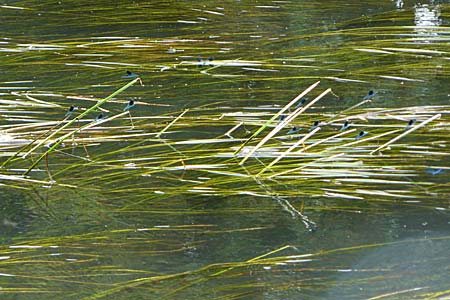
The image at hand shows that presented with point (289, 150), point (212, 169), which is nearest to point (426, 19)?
point (289, 150)

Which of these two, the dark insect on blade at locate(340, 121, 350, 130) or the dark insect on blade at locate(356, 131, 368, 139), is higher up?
the dark insect on blade at locate(340, 121, 350, 130)

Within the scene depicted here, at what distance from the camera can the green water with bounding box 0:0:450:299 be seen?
8.46 ft

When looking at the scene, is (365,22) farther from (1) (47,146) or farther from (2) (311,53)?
(1) (47,146)

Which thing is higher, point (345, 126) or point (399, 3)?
point (399, 3)

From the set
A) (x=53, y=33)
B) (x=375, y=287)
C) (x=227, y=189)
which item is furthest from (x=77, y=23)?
(x=375, y=287)

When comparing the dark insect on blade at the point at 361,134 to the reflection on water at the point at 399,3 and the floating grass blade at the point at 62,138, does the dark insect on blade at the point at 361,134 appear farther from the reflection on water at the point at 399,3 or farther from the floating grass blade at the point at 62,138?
the reflection on water at the point at 399,3

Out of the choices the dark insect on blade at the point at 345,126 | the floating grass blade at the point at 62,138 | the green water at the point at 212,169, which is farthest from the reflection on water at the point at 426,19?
the floating grass blade at the point at 62,138

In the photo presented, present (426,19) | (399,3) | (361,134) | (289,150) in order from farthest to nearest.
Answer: (399,3), (426,19), (361,134), (289,150)

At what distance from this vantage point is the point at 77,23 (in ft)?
17.0

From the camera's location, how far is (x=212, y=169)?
10.6ft

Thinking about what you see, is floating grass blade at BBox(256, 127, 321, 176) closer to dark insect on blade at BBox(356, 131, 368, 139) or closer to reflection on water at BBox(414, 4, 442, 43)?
dark insect on blade at BBox(356, 131, 368, 139)

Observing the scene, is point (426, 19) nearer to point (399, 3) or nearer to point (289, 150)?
point (399, 3)

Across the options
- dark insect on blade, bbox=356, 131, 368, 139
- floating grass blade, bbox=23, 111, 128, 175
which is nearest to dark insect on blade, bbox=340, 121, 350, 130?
dark insect on blade, bbox=356, 131, 368, 139

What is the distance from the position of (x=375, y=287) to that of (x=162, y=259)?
1.98 ft
